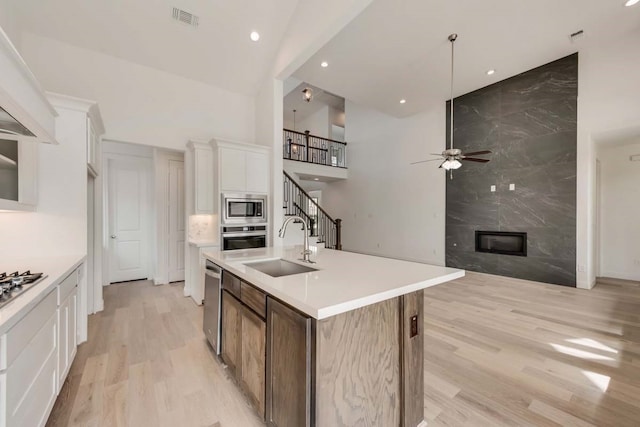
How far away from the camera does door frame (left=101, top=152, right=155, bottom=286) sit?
480cm

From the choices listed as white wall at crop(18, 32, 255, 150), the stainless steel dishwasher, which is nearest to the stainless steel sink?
the stainless steel dishwasher

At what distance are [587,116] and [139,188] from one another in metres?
8.44

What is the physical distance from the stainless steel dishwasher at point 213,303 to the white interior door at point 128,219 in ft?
12.2

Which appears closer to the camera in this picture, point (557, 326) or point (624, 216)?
point (557, 326)

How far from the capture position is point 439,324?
318 centimetres

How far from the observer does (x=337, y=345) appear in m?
1.24

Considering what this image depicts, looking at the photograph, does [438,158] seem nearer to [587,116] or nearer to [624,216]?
[587,116]

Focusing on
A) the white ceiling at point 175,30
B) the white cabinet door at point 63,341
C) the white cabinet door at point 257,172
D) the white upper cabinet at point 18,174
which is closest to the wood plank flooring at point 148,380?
the white cabinet door at point 63,341

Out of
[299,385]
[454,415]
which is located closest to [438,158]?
[454,415]

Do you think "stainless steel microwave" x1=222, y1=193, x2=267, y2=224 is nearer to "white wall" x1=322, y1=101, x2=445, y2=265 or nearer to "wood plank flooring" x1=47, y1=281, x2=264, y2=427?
"wood plank flooring" x1=47, y1=281, x2=264, y2=427

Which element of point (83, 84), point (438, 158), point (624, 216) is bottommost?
point (624, 216)

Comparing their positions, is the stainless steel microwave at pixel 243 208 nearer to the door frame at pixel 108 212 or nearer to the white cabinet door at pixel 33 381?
the door frame at pixel 108 212

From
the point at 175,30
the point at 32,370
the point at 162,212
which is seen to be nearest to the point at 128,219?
the point at 162,212

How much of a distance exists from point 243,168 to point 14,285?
305 centimetres
